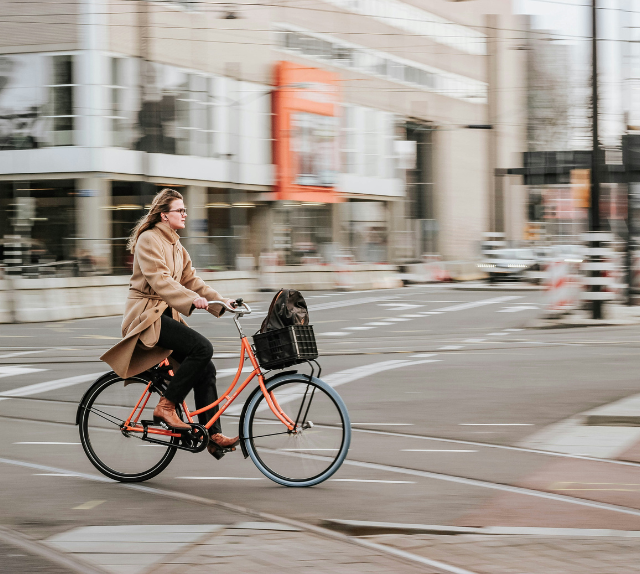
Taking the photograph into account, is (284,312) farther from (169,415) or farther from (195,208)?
(195,208)

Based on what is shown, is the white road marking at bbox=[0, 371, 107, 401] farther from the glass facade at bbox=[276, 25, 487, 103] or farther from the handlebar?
the glass facade at bbox=[276, 25, 487, 103]

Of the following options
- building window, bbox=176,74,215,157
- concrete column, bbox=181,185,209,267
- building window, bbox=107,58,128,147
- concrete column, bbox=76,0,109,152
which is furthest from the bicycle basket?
building window, bbox=176,74,215,157

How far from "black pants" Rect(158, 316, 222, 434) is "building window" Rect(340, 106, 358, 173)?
46.7 m

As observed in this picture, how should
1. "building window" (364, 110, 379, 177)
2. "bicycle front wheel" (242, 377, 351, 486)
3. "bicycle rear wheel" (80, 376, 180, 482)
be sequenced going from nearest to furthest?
"bicycle front wheel" (242, 377, 351, 486), "bicycle rear wheel" (80, 376, 180, 482), "building window" (364, 110, 379, 177)

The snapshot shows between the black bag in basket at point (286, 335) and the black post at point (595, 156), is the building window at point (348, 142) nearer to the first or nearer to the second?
the black post at point (595, 156)

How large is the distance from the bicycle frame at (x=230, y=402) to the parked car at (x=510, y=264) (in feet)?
112

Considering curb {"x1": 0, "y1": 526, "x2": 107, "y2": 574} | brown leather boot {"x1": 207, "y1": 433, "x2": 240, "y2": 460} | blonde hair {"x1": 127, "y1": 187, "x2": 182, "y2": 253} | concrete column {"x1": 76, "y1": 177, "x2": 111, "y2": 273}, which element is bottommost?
curb {"x1": 0, "y1": 526, "x2": 107, "y2": 574}

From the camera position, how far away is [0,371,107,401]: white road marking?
34.9 ft

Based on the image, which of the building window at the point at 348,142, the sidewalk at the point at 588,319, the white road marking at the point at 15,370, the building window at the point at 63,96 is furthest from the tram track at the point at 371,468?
the building window at the point at 348,142

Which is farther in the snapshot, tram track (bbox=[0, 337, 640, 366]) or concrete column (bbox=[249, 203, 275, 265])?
concrete column (bbox=[249, 203, 275, 265])

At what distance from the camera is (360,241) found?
53.6 meters

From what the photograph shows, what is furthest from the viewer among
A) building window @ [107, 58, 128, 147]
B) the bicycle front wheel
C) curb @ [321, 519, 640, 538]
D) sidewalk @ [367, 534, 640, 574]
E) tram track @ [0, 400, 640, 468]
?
building window @ [107, 58, 128, 147]

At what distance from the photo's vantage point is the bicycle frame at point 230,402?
6.14 m

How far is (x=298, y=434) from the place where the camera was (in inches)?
242
